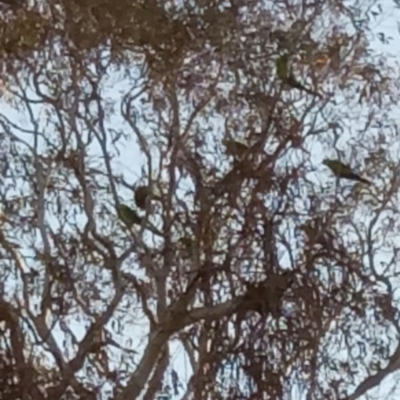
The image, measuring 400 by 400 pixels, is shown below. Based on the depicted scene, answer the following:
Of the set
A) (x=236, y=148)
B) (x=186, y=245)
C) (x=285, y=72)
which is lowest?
(x=186, y=245)

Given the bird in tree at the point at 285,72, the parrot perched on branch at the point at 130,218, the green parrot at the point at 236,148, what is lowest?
the parrot perched on branch at the point at 130,218

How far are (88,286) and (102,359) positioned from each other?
13.1 inches

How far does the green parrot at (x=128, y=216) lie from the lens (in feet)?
18.5

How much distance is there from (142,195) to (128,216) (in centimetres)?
11

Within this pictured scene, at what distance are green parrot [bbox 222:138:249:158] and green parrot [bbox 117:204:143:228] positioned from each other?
0.46 metres

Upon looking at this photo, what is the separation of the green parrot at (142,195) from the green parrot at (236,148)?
37 centimetres

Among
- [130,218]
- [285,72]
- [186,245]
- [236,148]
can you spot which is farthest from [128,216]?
[285,72]

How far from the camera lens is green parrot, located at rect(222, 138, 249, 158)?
555 cm

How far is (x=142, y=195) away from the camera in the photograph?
18.6 feet

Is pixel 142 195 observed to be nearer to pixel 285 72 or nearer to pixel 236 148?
pixel 236 148

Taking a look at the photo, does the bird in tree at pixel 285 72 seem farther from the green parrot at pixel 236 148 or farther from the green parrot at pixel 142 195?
the green parrot at pixel 142 195

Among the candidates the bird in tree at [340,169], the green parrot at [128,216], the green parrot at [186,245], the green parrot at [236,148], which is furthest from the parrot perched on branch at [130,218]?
the bird in tree at [340,169]

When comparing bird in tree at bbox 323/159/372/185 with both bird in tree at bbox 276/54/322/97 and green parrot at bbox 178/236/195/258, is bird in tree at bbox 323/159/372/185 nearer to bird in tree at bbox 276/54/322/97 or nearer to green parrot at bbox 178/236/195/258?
bird in tree at bbox 276/54/322/97

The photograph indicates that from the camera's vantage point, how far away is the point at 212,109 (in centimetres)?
579
